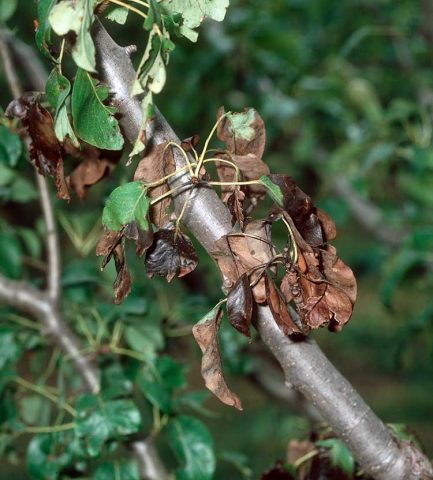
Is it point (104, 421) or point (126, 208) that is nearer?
point (126, 208)

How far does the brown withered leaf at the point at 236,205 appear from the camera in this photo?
23.0 inches

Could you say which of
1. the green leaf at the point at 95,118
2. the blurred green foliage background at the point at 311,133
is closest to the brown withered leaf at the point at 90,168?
the green leaf at the point at 95,118

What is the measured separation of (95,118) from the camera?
55 cm

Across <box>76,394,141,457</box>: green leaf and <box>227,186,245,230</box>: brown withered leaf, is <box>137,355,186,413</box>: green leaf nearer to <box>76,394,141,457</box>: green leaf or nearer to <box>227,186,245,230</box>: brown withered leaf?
<box>76,394,141,457</box>: green leaf

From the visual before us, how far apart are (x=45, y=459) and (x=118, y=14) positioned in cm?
61

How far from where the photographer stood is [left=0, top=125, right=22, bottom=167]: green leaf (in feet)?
2.94

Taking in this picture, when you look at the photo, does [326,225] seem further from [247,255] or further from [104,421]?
[104,421]

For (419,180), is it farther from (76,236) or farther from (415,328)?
(76,236)

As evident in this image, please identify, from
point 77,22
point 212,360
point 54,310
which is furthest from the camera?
point 54,310

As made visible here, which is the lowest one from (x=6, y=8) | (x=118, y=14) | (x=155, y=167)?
(x=155, y=167)

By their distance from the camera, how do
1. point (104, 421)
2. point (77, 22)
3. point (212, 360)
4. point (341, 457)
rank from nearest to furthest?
point (77, 22), point (212, 360), point (341, 457), point (104, 421)

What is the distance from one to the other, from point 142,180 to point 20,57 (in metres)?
0.75

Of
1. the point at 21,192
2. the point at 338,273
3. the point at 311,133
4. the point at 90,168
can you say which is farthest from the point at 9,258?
the point at 311,133

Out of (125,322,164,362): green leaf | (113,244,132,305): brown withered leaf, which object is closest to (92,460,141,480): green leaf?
(125,322,164,362): green leaf
